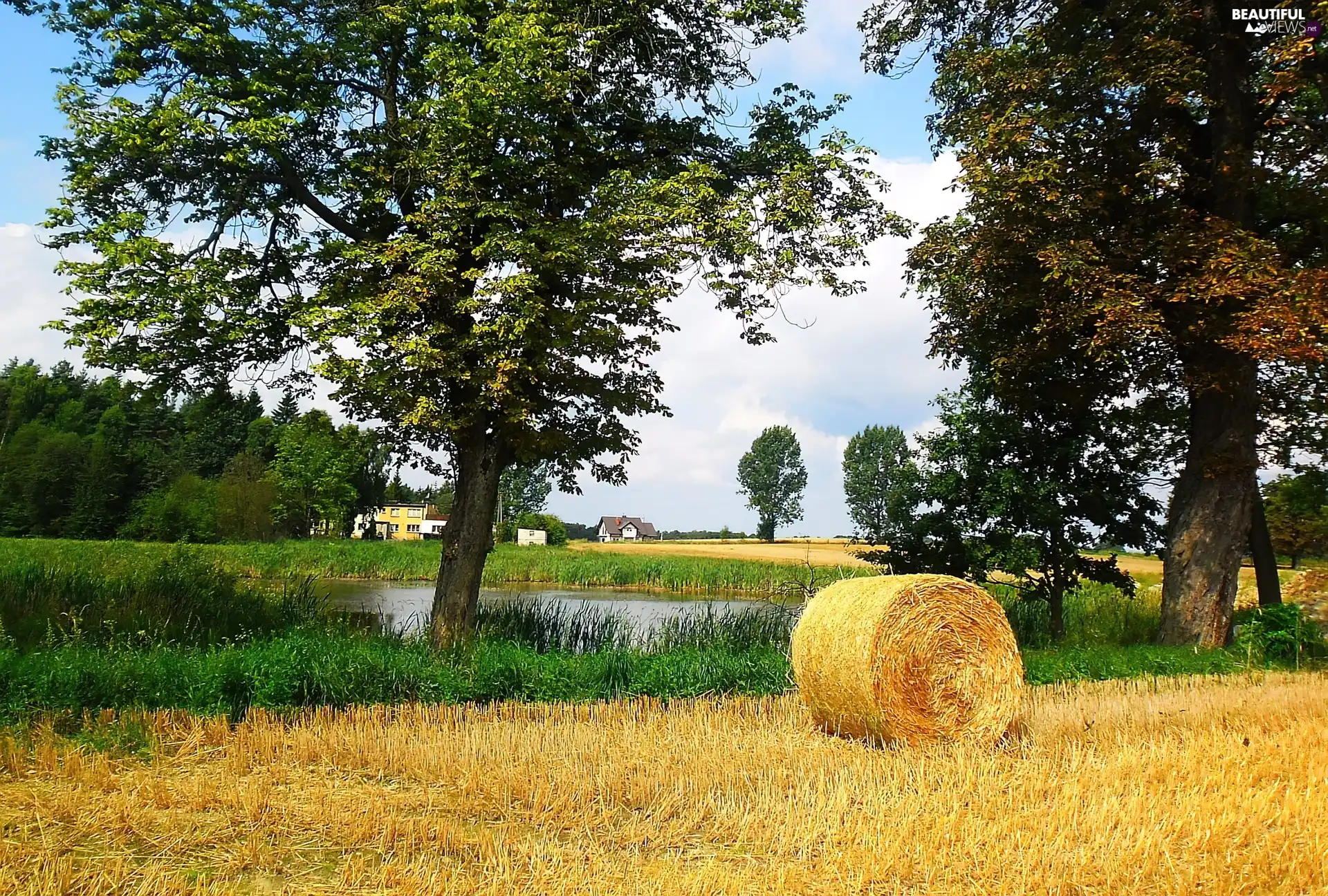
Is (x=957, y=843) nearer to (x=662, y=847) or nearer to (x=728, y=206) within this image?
(x=662, y=847)

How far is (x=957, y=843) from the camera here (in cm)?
505

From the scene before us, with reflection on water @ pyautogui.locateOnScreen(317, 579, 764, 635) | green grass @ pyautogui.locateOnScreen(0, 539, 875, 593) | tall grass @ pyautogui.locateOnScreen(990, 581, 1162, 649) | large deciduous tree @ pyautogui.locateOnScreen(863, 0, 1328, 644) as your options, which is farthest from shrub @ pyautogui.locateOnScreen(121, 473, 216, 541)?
large deciduous tree @ pyautogui.locateOnScreen(863, 0, 1328, 644)

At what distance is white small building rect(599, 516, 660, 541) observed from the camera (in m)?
123

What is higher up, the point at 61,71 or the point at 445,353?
the point at 61,71

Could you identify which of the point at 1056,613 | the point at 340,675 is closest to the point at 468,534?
the point at 340,675

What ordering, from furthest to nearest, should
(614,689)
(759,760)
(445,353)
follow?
(445,353) → (614,689) → (759,760)

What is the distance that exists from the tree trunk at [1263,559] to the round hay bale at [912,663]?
9860 mm

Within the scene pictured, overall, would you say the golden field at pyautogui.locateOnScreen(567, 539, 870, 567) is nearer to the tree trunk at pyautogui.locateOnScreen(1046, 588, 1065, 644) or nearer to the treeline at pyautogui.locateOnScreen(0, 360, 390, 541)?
the treeline at pyautogui.locateOnScreen(0, 360, 390, 541)

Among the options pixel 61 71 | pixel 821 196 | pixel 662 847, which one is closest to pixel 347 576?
pixel 61 71

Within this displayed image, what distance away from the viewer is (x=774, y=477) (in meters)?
113

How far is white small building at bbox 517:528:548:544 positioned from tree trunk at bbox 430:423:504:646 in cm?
5580

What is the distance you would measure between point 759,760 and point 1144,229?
11.9 meters

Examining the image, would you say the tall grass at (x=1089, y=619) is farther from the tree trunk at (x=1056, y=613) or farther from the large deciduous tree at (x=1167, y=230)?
the large deciduous tree at (x=1167, y=230)

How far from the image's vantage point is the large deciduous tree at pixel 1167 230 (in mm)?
12258
